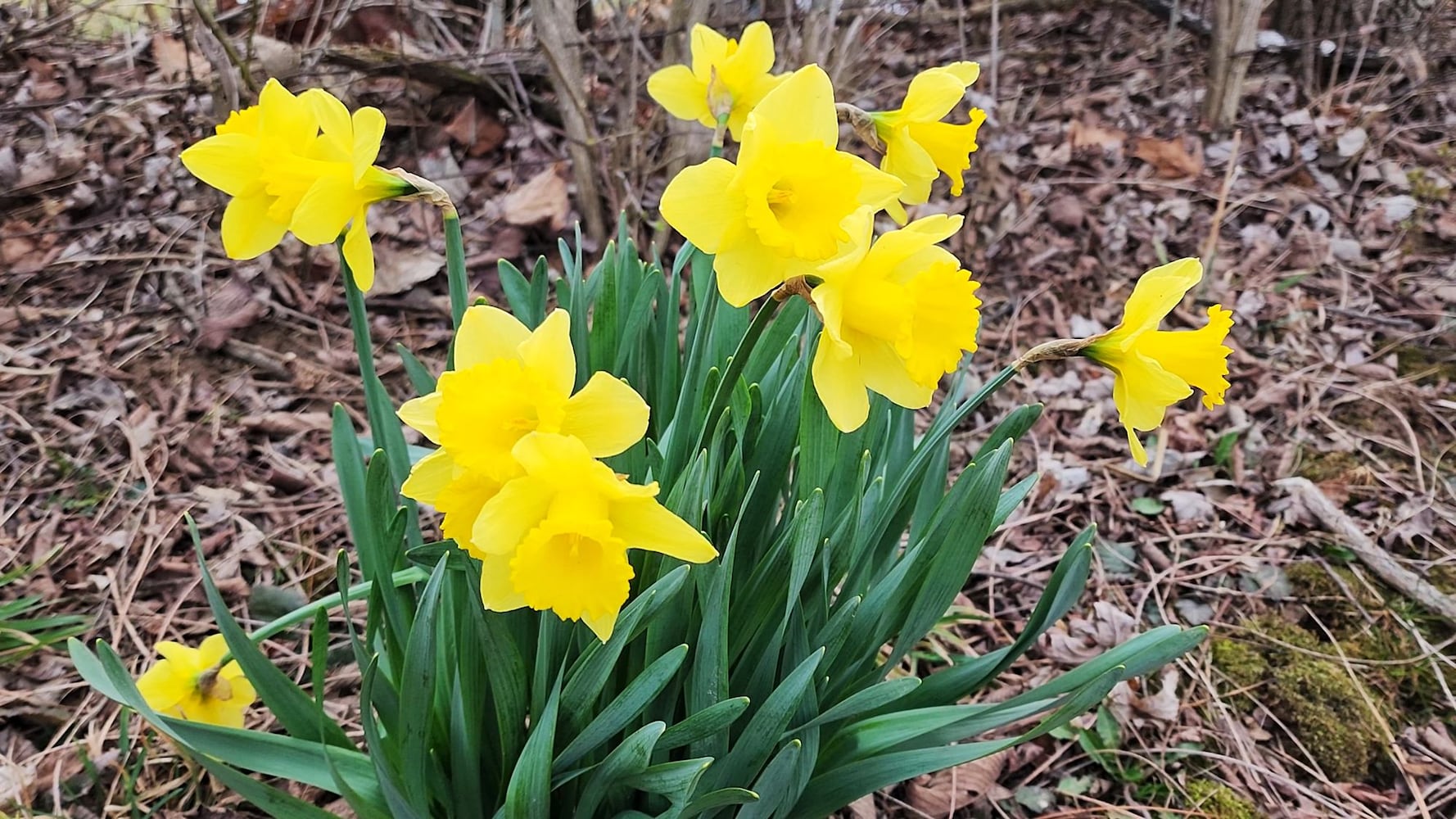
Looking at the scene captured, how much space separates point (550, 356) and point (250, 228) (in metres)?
0.49

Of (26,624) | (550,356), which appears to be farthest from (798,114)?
(26,624)

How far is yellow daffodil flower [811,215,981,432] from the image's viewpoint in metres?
0.89

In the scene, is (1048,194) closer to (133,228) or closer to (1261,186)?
(1261,186)

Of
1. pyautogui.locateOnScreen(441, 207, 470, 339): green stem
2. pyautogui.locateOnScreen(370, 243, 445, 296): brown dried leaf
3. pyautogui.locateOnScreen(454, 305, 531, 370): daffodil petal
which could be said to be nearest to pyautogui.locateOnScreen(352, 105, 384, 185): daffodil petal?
pyautogui.locateOnScreen(441, 207, 470, 339): green stem

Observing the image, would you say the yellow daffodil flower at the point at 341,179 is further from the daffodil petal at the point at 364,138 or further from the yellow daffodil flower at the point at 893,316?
the yellow daffodil flower at the point at 893,316

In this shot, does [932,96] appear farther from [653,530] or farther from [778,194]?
[653,530]

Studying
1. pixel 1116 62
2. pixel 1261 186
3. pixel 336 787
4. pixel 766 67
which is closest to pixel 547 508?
pixel 336 787

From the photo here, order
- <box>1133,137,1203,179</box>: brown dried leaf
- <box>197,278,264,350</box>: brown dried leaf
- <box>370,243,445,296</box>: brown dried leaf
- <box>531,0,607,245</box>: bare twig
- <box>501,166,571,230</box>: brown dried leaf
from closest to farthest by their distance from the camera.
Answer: <box>197,278,264,350</box>: brown dried leaf → <box>531,0,607,245</box>: bare twig → <box>370,243,445,296</box>: brown dried leaf → <box>501,166,571,230</box>: brown dried leaf → <box>1133,137,1203,179</box>: brown dried leaf

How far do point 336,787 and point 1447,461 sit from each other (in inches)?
103

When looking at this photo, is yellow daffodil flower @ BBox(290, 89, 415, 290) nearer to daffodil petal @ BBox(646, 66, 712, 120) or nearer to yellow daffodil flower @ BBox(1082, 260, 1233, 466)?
daffodil petal @ BBox(646, 66, 712, 120)

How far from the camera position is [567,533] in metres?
0.84

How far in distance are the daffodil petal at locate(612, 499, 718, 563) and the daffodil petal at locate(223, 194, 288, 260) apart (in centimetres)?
55

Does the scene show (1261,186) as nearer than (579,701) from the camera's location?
No

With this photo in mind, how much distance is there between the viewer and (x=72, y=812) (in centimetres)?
146
